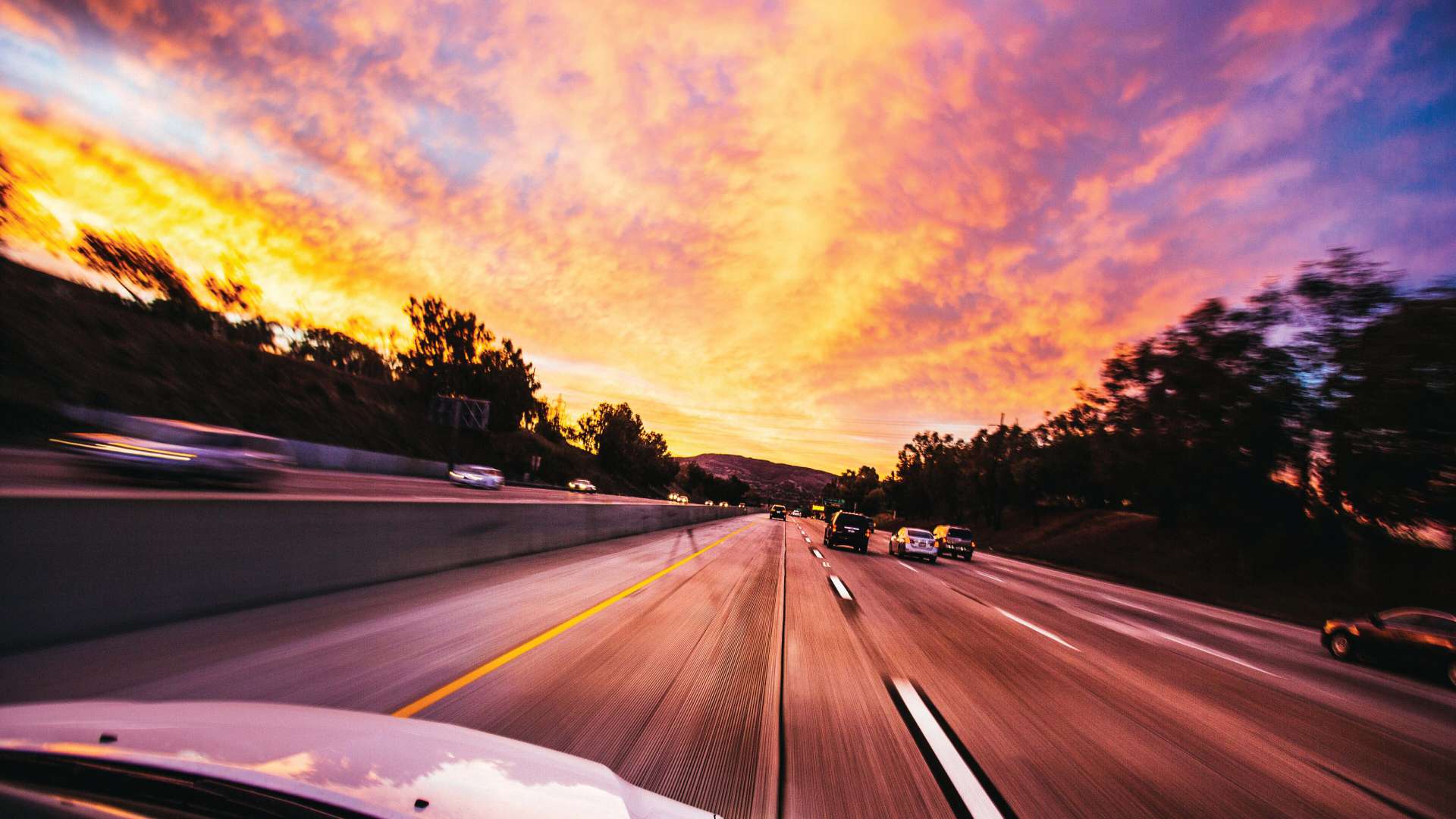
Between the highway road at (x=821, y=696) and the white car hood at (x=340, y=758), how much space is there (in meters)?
1.32

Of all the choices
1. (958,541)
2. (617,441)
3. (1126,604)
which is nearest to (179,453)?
(1126,604)

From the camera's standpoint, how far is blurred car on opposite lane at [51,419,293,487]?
14.2 m

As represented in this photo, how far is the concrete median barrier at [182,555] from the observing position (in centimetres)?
477

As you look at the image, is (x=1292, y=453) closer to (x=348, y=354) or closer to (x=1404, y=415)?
(x=1404, y=415)

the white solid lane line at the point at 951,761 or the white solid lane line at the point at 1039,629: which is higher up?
the white solid lane line at the point at 951,761

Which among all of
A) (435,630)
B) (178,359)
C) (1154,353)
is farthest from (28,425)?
(1154,353)

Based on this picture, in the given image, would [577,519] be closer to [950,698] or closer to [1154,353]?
[950,698]

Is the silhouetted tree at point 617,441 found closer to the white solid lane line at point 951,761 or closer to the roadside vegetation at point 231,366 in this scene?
the roadside vegetation at point 231,366

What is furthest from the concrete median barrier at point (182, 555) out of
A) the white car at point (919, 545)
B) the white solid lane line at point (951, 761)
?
the white car at point (919, 545)

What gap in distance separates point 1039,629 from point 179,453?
1908 cm

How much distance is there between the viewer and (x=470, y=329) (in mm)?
90750

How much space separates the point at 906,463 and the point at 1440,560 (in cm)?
9033

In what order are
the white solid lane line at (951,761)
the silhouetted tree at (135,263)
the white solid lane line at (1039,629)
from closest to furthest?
the white solid lane line at (951,761), the white solid lane line at (1039,629), the silhouetted tree at (135,263)

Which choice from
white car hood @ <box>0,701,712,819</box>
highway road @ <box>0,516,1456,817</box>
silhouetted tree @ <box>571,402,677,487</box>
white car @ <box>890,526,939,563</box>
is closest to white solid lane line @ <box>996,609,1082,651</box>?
highway road @ <box>0,516,1456,817</box>
